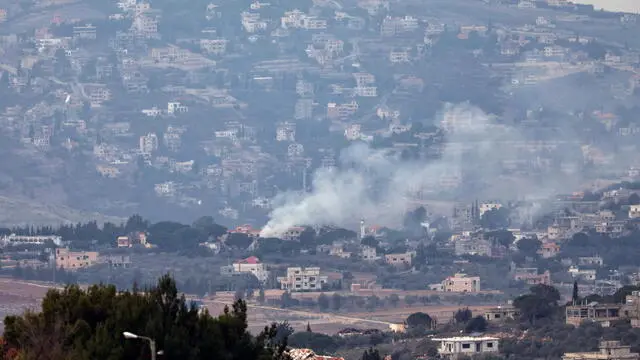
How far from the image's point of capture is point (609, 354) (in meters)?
79.5

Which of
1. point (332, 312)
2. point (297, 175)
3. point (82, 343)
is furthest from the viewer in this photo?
point (297, 175)

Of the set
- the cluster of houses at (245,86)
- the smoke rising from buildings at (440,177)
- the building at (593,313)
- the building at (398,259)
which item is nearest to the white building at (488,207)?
the smoke rising from buildings at (440,177)

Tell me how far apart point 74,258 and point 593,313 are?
38.3 metres

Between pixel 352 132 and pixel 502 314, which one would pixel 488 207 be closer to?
pixel 352 132

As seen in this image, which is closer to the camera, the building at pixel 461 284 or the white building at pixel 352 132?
the building at pixel 461 284

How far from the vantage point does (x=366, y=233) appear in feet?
462

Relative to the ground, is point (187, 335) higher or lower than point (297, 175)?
lower

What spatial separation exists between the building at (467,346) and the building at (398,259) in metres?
41.3

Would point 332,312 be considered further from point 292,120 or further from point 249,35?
point 249,35

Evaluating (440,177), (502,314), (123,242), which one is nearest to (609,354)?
(502,314)

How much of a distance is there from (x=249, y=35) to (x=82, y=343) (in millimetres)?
157304

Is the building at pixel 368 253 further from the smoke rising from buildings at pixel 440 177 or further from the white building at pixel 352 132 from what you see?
the white building at pixel 352 132

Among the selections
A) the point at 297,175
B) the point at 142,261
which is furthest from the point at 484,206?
the point at 142,261

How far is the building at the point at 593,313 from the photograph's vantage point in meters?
90.4
